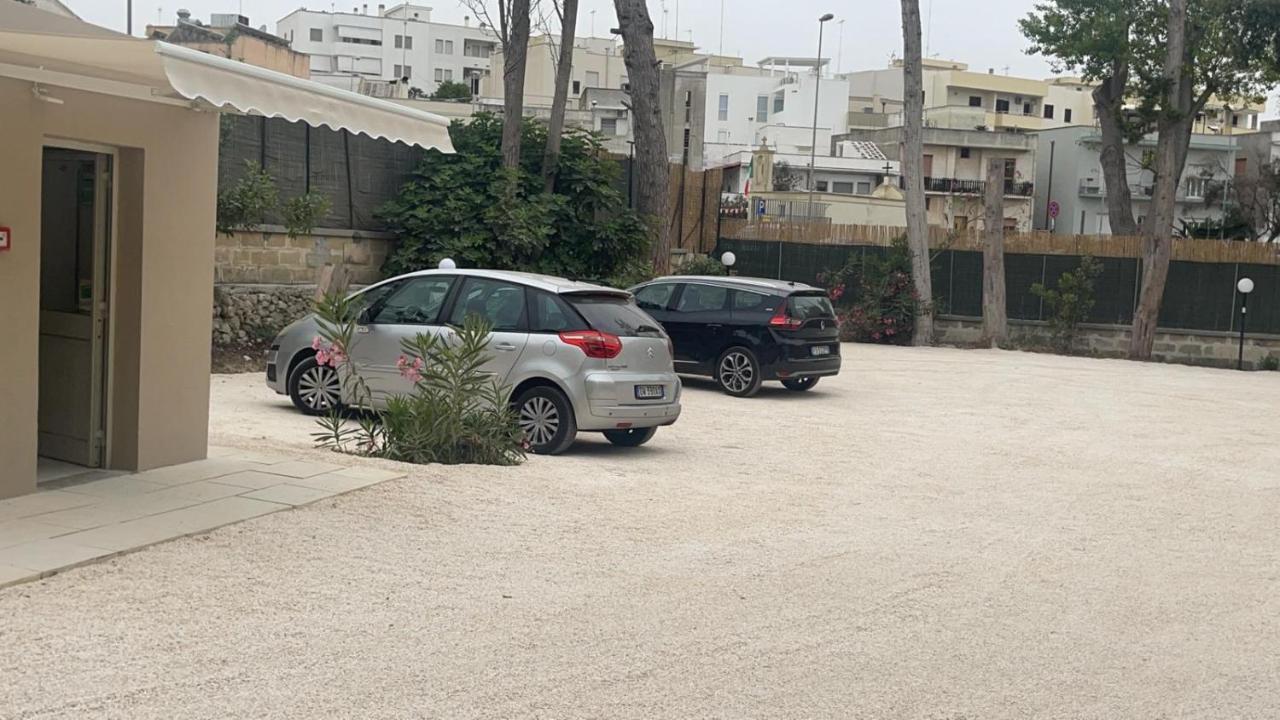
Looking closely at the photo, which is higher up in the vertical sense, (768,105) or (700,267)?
(768,105)

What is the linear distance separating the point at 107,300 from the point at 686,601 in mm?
4829

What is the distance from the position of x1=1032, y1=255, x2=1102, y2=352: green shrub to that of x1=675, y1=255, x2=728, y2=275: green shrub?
7706 mm

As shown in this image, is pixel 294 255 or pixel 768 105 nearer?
pixel 294 255

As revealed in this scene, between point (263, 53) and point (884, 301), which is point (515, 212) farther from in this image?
point (263, 53)

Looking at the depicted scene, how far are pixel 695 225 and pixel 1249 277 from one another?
13.0 meters

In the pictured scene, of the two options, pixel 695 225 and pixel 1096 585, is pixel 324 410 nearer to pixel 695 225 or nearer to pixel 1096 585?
pixel 1096 585

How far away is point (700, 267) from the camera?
1191 inches

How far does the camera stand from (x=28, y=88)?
315 inches

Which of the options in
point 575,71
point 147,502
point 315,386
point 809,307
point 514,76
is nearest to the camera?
point 147,502

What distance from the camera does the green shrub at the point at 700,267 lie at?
99.1ft

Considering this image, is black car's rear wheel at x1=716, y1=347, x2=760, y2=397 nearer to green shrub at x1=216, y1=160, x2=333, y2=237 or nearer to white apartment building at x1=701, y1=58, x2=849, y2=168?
green shrub at x1=216, y1=160, x2=333, y2=237

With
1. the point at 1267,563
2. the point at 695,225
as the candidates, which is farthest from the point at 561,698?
the point at 695,225

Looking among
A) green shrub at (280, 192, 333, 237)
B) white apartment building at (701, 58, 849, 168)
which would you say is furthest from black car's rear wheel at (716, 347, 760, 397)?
white apartment building at (701, 58, 849, 168)

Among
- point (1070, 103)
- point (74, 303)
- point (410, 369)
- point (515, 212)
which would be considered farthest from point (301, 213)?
point (1070, 103)
